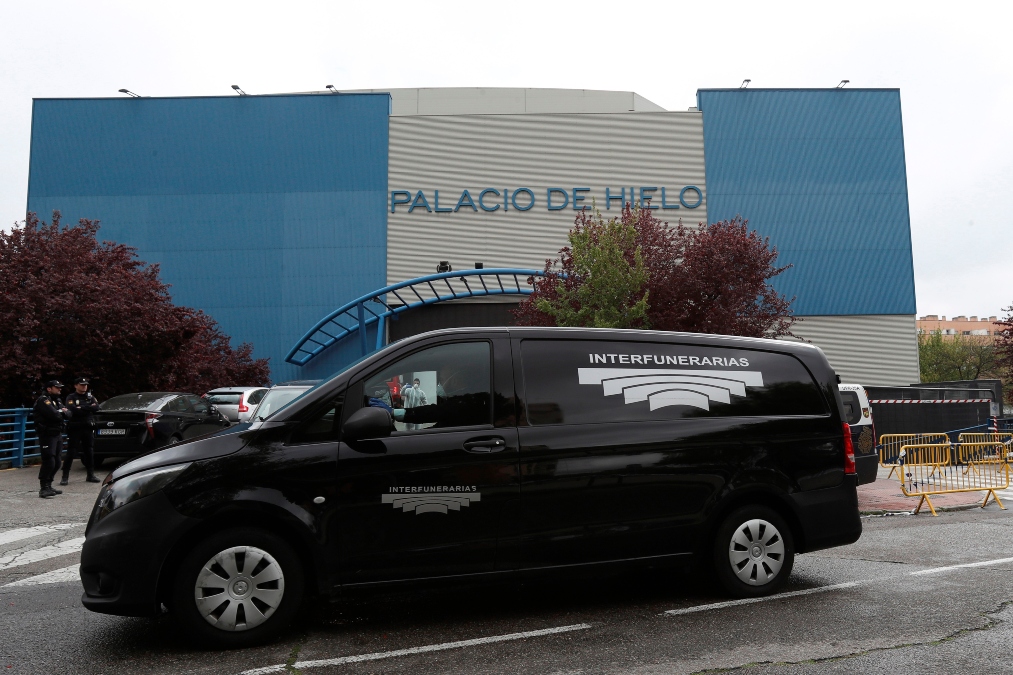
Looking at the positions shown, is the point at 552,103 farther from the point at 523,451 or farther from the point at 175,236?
the point at 523,451

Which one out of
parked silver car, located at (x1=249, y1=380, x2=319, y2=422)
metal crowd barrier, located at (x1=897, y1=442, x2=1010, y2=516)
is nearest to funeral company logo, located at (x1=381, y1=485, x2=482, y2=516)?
parked silver car, located at (x1=249, y1=380, x2=319, y2=422)

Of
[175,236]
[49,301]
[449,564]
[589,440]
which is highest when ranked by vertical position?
[175,236]

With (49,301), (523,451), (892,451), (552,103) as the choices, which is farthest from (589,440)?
(552,103)

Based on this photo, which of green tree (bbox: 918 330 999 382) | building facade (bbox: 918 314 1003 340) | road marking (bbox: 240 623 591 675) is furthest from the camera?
building facade (bbox: 918 314 1003 340)

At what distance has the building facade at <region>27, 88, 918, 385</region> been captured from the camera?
102 feet

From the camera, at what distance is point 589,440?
199 inches

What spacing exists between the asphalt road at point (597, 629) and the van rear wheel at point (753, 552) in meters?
0.14

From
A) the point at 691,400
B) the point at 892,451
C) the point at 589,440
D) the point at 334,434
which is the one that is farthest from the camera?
the point at 892,451

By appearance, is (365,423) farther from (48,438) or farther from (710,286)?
(710,286)

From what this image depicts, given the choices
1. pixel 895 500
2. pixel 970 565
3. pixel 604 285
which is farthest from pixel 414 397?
pixel 604 285

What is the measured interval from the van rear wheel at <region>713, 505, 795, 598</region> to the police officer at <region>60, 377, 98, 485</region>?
11.2m

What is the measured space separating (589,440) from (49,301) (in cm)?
1662

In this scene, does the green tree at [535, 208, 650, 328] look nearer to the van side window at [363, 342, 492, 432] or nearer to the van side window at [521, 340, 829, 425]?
the van side window at [521, 340, 829, 425]

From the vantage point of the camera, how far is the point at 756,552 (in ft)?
18.1
